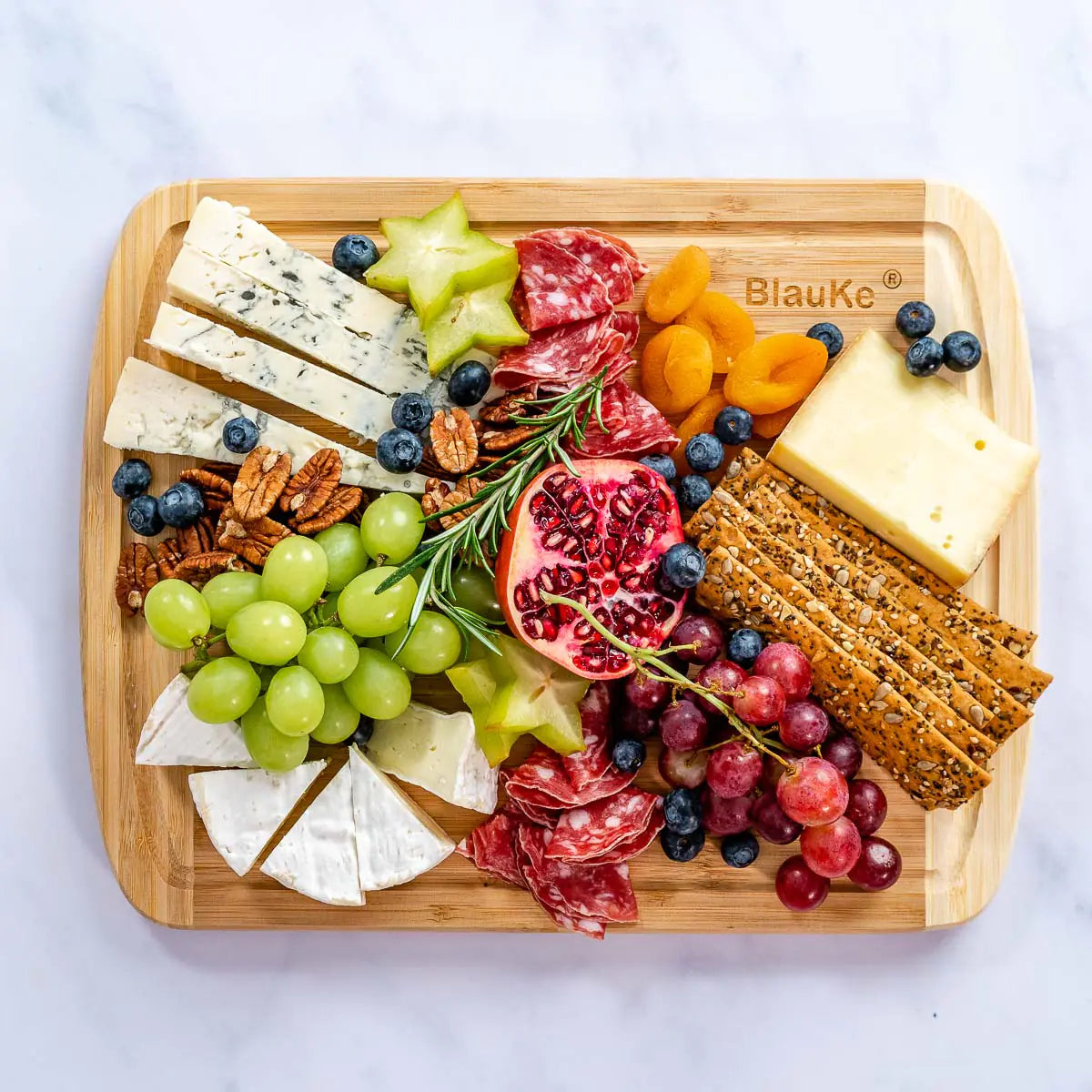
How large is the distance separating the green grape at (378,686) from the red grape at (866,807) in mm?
850

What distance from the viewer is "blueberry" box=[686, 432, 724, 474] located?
1849 mm

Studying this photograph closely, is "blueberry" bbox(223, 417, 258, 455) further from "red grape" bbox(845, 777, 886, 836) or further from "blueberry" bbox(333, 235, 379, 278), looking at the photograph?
"red grape" bbox(845, 777, 886, 836)

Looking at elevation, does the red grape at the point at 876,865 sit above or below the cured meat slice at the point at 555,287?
below

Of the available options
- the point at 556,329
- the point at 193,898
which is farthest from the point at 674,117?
the point at 193,898

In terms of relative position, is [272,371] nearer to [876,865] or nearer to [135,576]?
[135,576]

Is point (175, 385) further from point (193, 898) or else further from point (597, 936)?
point (597, 936)

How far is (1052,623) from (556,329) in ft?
3.96

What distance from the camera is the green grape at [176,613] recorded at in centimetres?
172

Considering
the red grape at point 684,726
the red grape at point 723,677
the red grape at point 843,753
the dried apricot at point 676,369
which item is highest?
the dried apricot at point 676,369

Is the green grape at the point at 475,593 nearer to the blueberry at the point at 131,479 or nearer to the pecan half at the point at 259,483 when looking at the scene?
the pecan half at the point at 259,483

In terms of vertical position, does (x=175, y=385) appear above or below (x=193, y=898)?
above

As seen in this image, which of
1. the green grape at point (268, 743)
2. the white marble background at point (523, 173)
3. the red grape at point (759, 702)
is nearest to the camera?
the red grape at point (759, 702)

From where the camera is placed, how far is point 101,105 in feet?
6.79

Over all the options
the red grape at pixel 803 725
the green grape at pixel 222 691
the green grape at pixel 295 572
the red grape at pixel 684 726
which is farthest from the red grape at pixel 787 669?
the green grape at pixel 222 691
